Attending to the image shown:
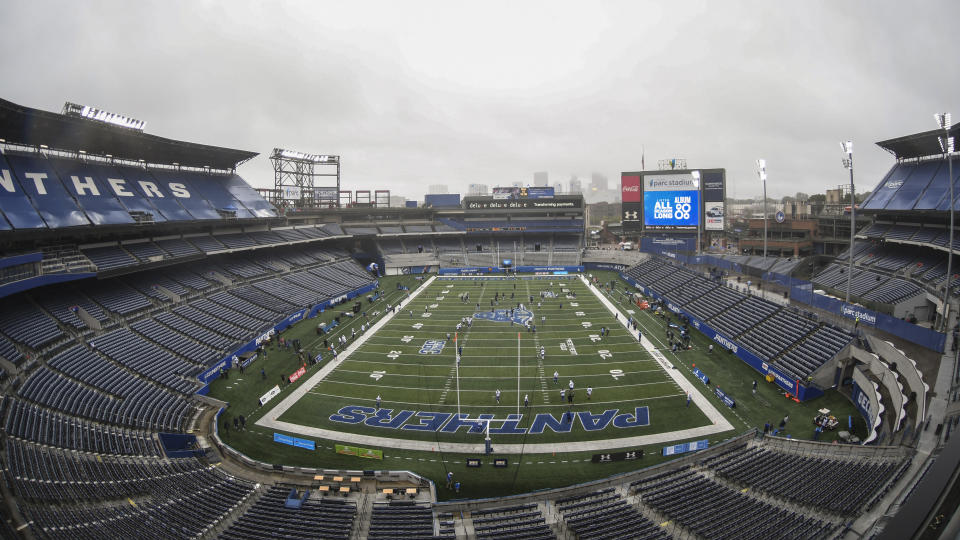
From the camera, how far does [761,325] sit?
99.6ft

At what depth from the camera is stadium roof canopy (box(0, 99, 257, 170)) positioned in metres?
29.0

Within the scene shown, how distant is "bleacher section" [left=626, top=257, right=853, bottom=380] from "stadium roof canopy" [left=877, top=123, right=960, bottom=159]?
63.2 feet

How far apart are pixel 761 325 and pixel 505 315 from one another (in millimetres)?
21290

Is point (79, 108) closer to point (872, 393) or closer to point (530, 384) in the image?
point (530, 384)

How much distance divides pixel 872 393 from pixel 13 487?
110 ft

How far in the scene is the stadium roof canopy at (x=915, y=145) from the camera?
34812 mm

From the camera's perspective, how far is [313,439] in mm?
20703

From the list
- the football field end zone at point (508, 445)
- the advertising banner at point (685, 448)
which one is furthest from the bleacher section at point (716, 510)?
the football field end zone at point (508, 445)

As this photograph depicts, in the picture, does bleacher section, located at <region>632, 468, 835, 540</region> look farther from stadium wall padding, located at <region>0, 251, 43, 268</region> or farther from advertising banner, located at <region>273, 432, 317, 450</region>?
stadium wall padding, located at <region>0, 251, 43, 268</region>

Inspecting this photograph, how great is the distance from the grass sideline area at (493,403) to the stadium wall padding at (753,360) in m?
0.50

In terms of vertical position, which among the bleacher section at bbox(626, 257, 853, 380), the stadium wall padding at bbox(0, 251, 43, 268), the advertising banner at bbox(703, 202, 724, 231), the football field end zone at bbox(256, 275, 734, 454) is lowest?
the football field end zone at bbox(256, 275, 734, 454)

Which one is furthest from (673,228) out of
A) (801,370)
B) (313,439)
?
(313,439)

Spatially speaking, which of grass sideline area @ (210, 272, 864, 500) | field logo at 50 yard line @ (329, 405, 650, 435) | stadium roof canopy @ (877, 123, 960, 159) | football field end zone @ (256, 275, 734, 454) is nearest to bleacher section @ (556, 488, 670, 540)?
grass sideline area @ (210, 272, 864, 500)

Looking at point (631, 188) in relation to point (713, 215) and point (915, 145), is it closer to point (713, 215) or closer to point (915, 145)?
point (713, 215)
